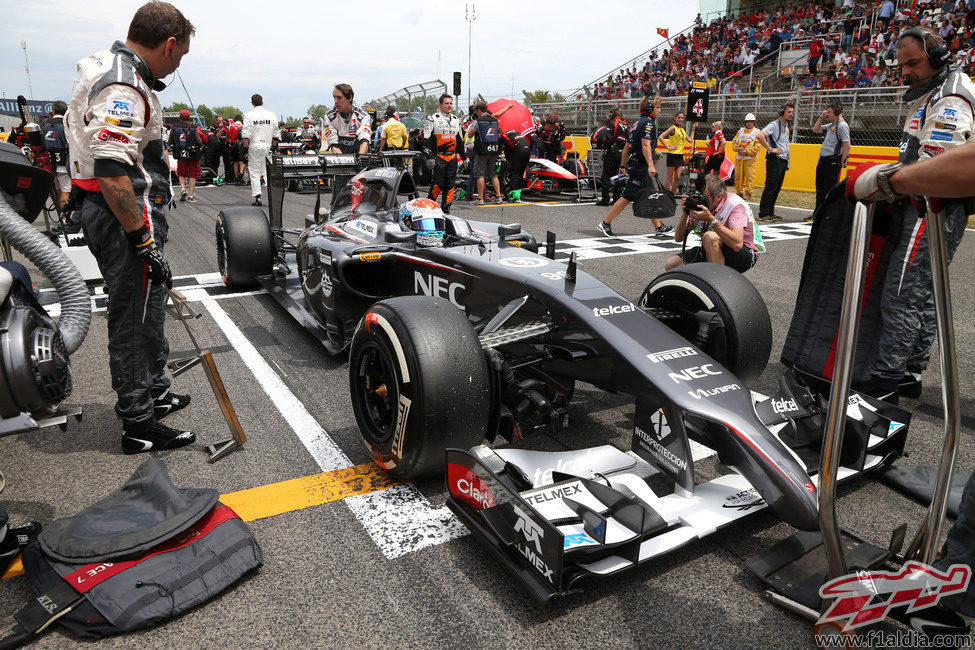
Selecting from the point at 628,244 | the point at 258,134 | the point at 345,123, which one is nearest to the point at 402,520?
the point at 628,244

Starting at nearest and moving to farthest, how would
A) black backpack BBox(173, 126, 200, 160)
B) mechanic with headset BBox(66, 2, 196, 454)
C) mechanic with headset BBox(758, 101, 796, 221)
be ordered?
mechanic with headset BBox(66, 2, 196, 454), mechanic with headset BBox(758, 101, 796, 221), black backpack BBox(173, 126, 200, 160)

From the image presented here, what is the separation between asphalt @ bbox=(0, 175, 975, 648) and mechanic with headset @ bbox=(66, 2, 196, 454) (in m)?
0.34

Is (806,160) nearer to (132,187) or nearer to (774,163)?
(774,163)

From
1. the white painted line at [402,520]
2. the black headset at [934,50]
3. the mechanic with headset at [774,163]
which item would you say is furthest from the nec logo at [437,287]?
the mechanic with headset at [774,163]

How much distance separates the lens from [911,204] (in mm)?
3254

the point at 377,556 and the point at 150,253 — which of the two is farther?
the point at 150,253

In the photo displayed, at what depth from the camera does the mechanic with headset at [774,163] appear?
10.2 meters

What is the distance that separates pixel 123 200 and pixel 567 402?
6.99 ft

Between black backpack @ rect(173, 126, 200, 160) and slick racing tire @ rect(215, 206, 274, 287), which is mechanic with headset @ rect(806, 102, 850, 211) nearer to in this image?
slick racing tire @ rect(215, 206, 274, 287)

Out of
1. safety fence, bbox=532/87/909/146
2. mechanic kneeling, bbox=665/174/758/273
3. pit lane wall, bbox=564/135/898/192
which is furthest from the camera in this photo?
safety fence, bbox=532/87/909/146

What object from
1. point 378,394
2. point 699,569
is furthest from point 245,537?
point 699,569

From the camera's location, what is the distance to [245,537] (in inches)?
89.2

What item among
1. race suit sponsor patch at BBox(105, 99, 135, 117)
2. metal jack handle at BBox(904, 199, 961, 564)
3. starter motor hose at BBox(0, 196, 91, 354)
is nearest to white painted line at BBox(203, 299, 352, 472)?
starter motor hose at BBox(0, 196, 91, 354)

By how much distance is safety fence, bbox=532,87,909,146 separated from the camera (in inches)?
530
